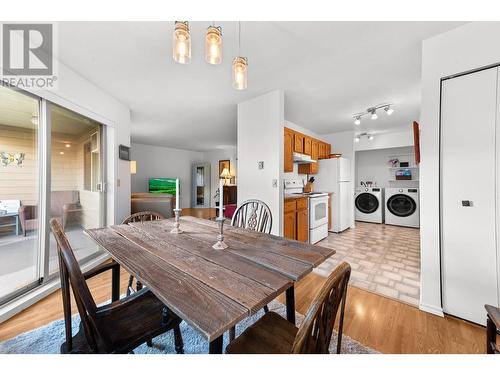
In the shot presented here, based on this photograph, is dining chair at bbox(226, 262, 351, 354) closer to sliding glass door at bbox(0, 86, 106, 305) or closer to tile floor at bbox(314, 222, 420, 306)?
tile floor at bbox(314, 222, 420, 306)

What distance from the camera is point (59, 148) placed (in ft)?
7.57

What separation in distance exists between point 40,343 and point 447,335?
9.34 ft

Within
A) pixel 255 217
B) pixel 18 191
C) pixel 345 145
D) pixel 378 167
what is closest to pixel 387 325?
pixel 255 217

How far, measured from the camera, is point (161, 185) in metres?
6.93

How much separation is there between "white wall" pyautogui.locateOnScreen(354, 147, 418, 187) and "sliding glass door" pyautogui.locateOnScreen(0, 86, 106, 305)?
663 cm

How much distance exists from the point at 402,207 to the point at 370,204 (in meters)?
0.69

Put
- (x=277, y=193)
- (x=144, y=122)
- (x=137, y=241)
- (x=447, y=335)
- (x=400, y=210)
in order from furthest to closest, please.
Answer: (x=400, y=210) < (x=144, y=122) < (x=277, y=193) < (x=447, y=335) < (x=137, y=241)

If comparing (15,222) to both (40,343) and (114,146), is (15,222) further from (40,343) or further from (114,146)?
(114,146)

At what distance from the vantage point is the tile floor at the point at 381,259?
2.12 metres

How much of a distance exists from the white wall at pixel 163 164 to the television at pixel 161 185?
25cm

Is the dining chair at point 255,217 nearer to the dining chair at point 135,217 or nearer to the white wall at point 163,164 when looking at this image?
the dining chair at point 135,217

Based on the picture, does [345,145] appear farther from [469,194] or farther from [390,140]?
[469,194]

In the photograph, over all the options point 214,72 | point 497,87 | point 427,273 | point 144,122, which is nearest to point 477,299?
point 427,273

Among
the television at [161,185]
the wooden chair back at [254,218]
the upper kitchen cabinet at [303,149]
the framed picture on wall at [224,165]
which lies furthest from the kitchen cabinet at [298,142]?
the television at [161,185]
